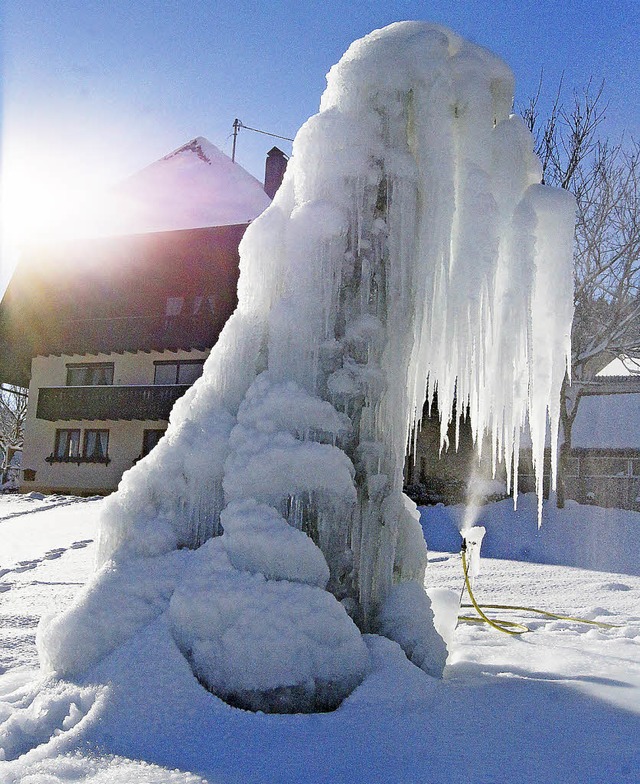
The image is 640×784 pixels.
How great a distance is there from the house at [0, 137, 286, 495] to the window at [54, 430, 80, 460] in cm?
4

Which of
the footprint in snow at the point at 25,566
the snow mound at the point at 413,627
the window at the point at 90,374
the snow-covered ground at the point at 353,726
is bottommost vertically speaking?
the footprint in snow at the point at 25,566

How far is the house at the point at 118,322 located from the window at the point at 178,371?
33mm

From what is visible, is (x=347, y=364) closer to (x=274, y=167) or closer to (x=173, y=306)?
(x=173, y=306)

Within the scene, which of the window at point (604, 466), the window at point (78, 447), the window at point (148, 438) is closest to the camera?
the window at point (604, 466)

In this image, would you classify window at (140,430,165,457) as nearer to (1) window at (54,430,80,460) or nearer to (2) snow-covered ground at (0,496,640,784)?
(1) window at (54,430,80,460)

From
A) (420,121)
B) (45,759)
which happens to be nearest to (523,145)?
(420,121)

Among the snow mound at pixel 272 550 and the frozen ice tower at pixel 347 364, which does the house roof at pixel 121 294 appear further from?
the snow mound at pixel 272 550

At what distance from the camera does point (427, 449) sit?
16.2m

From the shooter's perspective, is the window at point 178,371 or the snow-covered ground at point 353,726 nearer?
the snow-covered ground at point 353,726

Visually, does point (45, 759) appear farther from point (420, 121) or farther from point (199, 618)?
point (420, 121)

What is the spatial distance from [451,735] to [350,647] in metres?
0.54

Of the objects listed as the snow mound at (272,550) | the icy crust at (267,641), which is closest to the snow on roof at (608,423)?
the snow mound at (272,550)

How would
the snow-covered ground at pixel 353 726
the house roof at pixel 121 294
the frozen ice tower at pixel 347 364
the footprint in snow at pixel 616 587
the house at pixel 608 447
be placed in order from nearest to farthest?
the snow-covered ground at pixel 353 726
the frozen ice tower at pixel 347 364
the footprint in snow at pixel 616 587
the house at pixel 608 447
the house roof at pixel 121 294

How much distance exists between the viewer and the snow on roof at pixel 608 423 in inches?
651
